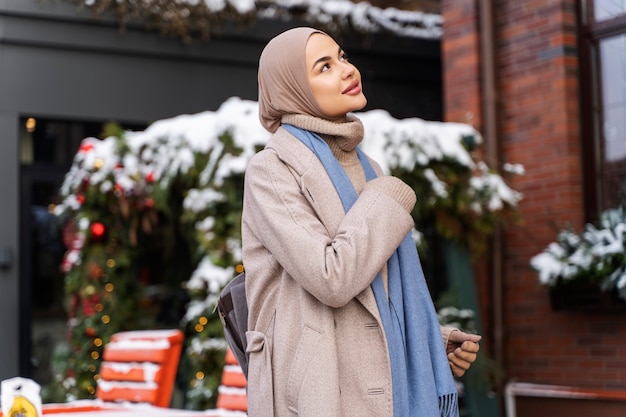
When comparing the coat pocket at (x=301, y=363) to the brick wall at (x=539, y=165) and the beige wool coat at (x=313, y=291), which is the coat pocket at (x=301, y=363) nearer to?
the beige wool coat at (x=313, y=291)

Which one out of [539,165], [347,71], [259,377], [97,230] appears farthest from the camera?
[97,230]

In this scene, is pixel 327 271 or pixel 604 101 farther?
pixel 604 101

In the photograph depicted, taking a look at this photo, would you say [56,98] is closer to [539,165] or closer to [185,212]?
[185,212]

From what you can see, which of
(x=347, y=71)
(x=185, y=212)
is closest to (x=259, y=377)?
(x=347, y=71)

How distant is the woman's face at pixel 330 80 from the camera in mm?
2184

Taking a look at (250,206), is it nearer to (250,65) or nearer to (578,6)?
(578,6)

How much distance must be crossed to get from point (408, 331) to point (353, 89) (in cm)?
53

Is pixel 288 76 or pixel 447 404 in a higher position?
pixel 288 76

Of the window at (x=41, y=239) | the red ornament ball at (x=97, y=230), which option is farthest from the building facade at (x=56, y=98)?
the red ornament ball at (x=97, y=230)

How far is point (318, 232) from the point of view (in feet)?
6.75

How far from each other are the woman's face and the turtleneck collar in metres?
0.03

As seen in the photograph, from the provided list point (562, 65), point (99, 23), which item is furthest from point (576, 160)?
point (99, 23)

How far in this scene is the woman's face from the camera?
2.18 m

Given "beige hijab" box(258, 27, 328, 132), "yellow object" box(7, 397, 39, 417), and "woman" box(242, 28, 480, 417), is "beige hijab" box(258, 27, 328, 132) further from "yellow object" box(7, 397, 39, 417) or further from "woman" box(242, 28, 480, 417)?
"yellow object" box(7, 397, 39, 417)
